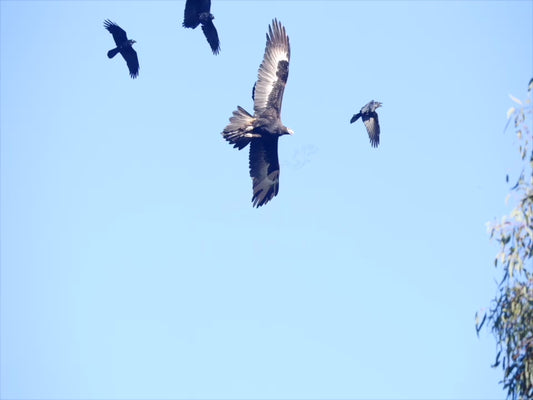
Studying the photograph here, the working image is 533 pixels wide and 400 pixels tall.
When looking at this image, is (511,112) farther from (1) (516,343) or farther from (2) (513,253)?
(1) (516,343)

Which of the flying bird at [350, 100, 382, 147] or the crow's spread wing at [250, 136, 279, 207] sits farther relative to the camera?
the flying bird at [350, 100, 382, 147]

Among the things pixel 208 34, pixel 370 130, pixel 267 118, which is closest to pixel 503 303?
pixel 267 118

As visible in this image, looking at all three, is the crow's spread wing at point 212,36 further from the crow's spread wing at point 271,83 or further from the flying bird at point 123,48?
the crow's spread wing at point 271,83

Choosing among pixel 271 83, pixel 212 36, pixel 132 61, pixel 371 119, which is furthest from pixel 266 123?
pixel 132 61

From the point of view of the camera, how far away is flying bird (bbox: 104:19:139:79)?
21.2 metres

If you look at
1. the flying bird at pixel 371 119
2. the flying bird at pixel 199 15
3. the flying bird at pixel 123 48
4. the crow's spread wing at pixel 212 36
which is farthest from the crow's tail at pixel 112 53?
the flying bird at pixel 371 119

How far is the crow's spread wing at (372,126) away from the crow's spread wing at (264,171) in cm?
368

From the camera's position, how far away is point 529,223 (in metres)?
14.0

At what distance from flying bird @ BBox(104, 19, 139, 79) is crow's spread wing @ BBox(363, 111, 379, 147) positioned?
491cm

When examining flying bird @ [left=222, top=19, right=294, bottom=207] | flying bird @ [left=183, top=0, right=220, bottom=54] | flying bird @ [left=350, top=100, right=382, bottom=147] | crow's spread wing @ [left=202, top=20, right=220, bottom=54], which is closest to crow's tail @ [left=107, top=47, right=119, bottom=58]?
flying bird @ [left=183, top=0, right=220, bottom=54]

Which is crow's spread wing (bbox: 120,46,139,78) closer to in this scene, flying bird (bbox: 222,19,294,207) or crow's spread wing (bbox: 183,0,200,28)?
crow's spread wing (bbox: 183,0,200,28)

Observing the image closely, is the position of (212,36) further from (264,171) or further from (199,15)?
(264,171)

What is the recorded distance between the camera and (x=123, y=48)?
854 inches

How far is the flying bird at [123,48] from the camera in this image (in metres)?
21.2
